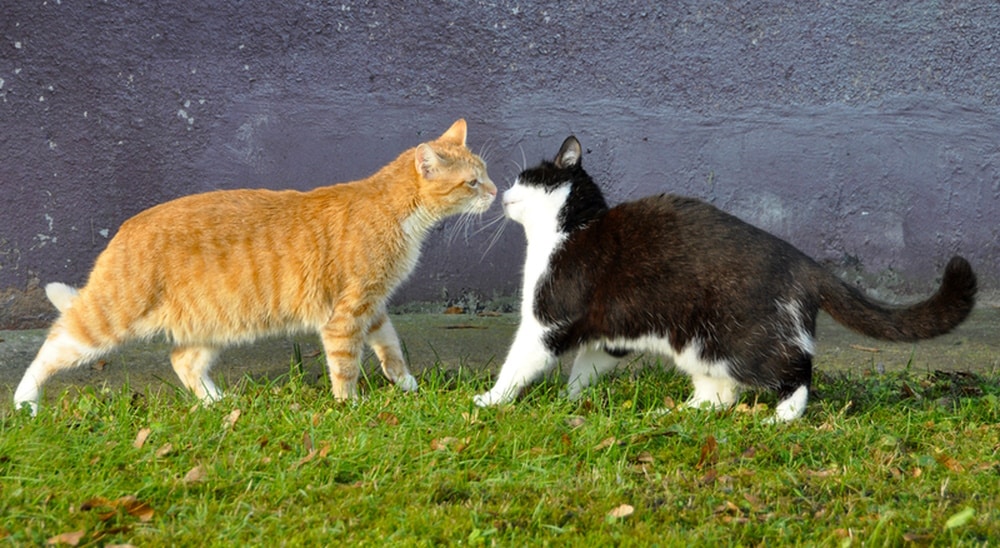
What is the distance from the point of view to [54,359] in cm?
454

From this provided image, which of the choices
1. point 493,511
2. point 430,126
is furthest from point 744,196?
point 493,511

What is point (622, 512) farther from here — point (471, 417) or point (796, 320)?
point (796, 320)

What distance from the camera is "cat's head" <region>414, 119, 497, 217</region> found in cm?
Result: 485

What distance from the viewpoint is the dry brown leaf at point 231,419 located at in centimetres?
404

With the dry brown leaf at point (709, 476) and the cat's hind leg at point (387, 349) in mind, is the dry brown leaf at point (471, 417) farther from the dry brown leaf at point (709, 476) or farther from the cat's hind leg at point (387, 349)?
the dry brown leaf at point (709, 476)

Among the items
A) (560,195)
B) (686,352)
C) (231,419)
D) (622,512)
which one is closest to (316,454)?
(231,419)

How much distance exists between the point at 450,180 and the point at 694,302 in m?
1.35

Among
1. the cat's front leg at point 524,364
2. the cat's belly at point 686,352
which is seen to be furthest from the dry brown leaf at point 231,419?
the cat's belly at point 686,352

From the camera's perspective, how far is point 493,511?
3354mm

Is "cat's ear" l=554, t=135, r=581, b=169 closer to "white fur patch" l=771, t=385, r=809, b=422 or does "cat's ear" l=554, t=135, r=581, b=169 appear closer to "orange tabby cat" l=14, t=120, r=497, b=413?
"orange tabby cat" l=14, t=120, r=497, b=413

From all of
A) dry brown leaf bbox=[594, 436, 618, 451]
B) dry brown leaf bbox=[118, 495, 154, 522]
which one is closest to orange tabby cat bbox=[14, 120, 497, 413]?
dry brown leaf bbox=[594, 436, 618, 451]

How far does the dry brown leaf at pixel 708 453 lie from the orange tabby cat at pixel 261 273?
1.45 metres

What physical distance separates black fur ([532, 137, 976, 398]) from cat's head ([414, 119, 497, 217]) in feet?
2.18

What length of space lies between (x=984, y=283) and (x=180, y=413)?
5.07 m
